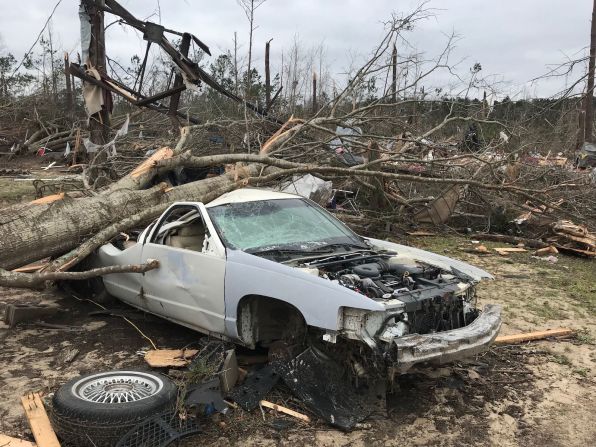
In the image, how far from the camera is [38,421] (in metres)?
3.47

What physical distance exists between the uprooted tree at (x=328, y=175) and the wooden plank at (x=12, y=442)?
1987 millimetres

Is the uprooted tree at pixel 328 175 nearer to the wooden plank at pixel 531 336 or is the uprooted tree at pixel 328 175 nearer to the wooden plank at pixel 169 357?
the wooden plank at pixel 169 357

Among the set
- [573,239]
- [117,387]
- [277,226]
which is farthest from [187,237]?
[573,239]

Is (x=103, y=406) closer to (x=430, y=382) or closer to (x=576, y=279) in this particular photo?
(x=430, y=382)

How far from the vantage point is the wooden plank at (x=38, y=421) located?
128 inches

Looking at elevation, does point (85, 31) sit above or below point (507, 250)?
above

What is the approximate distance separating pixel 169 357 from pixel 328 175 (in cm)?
541

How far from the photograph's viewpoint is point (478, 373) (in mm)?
4438

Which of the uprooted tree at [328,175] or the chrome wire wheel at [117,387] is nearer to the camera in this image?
the chrome wire wheel at [117,387]

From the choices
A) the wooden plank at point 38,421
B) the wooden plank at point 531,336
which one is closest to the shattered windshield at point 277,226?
the wooden plank at point 531,336

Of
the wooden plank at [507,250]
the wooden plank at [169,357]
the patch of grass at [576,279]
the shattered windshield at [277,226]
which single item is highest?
the shattered windshield at [277,226]

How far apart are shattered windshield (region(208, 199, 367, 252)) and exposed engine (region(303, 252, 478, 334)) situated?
0.49 m

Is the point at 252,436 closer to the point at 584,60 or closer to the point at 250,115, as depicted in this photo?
the point at 584,60

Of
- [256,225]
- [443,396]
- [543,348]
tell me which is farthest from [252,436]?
[543,348]
